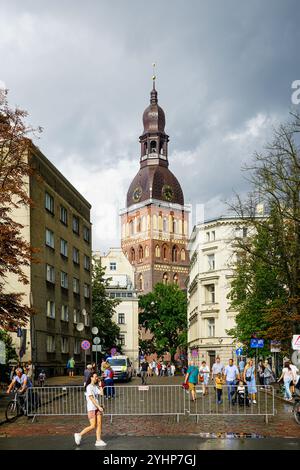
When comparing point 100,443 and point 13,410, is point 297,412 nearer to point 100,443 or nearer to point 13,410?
point 100,443

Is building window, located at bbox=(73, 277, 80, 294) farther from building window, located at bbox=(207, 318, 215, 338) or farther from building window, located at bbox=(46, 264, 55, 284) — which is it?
building window, located at bbox=(207, 318, 215, 338)

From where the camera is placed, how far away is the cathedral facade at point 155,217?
140125 millimetres

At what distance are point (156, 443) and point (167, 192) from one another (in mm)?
130327

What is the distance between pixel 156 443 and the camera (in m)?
15.0

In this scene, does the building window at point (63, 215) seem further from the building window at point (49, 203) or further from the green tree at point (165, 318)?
the green tree at point (165, 318)

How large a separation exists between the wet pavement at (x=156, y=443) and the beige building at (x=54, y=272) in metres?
24.1

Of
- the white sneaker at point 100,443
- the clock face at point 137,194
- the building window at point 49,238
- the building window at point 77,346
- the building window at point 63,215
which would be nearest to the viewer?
the white sneaker at point 100,443

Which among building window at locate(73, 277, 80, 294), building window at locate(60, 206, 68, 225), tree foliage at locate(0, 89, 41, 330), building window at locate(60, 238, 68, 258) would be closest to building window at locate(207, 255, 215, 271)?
building window at locate(73, 277, 80, 294)

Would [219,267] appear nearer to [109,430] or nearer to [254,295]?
[254,295]

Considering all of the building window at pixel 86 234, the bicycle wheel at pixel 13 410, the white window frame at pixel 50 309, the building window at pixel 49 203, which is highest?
the building window at pixel 49 203

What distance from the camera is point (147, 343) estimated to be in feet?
353

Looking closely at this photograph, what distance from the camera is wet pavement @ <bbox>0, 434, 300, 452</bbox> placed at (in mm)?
14258

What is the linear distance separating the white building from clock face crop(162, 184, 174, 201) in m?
64.5

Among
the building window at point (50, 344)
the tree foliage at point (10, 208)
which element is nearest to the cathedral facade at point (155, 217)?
the building window at point (50, 344)
